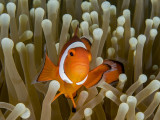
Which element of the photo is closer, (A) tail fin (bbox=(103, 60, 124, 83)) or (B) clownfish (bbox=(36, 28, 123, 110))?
(B) clownfish (bbox=(36, 28, 123, 110))

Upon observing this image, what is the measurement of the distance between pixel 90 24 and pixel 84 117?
15.5 inches

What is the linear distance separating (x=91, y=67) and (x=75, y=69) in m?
0.21

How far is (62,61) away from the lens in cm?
72

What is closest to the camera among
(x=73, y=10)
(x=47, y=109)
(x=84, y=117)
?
(x=47, y=109)

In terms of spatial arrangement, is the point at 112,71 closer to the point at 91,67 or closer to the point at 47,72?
the point at 91,67

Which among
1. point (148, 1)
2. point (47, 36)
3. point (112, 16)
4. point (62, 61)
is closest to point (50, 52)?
point (47, 36)

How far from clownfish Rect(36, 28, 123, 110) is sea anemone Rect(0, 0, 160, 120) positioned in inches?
1.2

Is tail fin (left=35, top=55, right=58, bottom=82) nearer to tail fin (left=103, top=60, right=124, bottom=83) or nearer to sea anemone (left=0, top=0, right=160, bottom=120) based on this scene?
sea anemone (left=0, top=0, right=160, bottom=120)

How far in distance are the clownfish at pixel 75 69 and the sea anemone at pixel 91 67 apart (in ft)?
0.10

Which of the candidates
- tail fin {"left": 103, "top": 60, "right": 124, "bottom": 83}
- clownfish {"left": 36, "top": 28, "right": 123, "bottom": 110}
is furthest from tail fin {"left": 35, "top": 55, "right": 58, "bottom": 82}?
tail fin {"left": 103, "top": 60, "right": 124, "bottom": 83}

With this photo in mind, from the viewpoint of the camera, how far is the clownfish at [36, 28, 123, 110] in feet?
2.17

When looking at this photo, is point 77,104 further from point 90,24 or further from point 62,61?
point 90,24

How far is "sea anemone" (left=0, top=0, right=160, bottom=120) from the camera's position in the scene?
754mm

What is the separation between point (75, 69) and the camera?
655 mm
